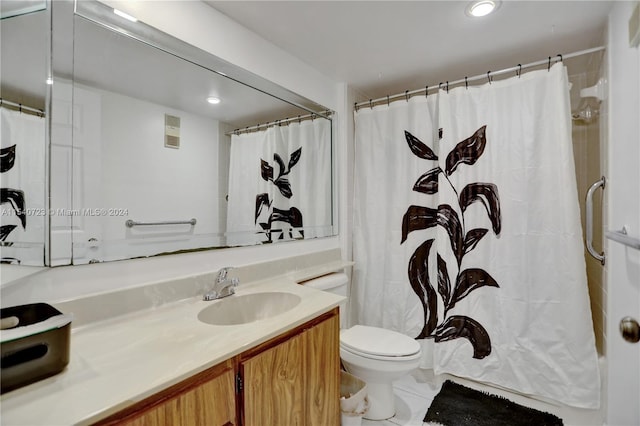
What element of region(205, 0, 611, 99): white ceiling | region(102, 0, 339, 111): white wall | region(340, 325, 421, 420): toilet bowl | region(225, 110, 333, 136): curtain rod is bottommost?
region(340, 325, 421, 420): toilet bowl

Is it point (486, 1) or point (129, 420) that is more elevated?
point (486, 1)

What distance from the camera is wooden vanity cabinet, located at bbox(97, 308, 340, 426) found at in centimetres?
79

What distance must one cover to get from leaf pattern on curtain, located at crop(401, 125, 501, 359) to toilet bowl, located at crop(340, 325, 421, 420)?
455 millimetres

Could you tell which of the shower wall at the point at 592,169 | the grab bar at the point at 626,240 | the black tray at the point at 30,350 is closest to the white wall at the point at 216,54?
the black tray at the point at 30,350

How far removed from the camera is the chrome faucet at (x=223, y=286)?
1401mm

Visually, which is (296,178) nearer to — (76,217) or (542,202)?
(76,217)

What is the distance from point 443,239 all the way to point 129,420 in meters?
1.88

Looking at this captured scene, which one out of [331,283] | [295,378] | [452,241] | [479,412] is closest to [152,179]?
[295,378]

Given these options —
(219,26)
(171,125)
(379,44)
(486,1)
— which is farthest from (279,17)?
(486,1)

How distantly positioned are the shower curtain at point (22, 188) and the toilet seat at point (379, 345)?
1.45m

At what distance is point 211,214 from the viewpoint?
1.52 metres

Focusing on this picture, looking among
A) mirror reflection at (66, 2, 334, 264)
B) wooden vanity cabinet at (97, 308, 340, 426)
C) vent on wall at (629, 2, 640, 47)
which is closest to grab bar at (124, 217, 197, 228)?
mirror reflection at (66, 2, 334, 264)

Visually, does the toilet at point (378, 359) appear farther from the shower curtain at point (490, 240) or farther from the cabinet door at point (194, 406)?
the cabinet door at point (194, 406)

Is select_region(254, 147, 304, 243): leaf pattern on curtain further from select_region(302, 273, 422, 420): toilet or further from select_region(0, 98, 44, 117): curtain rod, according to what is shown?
select_region(0, 98, 44, 117): curtain rod
